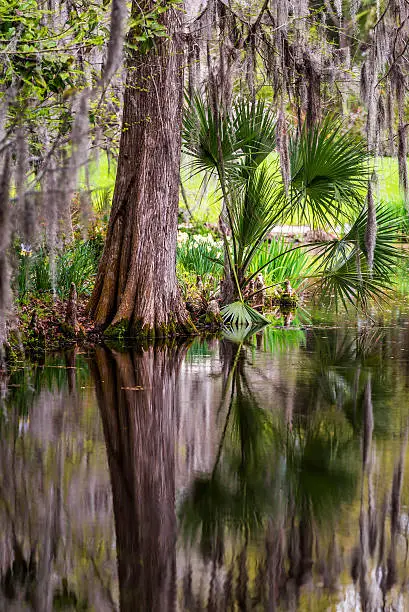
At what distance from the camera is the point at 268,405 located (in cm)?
644

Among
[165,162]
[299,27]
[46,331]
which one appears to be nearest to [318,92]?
[299,27]

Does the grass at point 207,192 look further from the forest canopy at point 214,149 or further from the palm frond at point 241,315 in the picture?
the forest canopy at point 214,149

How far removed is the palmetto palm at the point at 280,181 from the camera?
10.4 meters

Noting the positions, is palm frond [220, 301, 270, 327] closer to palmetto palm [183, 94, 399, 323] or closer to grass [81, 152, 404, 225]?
palmetto palm [183, 94, 399, 323]

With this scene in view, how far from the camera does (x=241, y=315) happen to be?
1148 cm

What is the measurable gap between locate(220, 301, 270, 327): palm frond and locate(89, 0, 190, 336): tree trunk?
1.47 metres

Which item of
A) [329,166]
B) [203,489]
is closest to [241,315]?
[329,166]

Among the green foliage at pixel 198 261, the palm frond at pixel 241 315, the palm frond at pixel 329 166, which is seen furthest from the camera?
the green foliage at pixel 198 261

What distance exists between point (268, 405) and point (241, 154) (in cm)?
505

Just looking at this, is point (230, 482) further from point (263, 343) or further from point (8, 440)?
point (263, 343)

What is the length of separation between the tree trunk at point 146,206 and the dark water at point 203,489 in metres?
1.95

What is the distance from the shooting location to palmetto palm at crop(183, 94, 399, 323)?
10.4m

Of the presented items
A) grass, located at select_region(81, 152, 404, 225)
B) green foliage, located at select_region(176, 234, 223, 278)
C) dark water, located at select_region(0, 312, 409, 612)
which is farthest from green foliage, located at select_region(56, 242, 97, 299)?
grass, located at select_region(81, 152, 404, 225)

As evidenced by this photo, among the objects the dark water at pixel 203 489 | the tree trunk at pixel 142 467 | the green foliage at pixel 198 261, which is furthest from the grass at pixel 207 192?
the dark water at pixel 203 489
